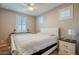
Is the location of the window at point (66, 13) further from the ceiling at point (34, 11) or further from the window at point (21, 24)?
the window at point (21, 24)

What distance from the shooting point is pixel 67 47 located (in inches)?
68.1

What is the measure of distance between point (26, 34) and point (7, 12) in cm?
48

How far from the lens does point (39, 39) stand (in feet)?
5.51

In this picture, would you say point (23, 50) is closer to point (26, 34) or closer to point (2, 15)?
point (26, 34)

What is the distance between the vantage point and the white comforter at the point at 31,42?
5.05 ft

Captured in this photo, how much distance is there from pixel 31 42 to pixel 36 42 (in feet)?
0.28

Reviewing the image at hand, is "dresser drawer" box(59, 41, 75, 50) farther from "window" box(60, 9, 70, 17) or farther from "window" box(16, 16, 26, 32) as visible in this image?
"window" box(16, 16, 26, 32)

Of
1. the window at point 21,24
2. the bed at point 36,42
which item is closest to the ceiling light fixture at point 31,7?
the window at point 21,24

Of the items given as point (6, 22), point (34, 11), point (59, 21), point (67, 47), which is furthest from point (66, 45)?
point (6, 22)

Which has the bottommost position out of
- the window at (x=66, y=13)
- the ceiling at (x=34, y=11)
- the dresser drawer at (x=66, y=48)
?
the dresser drawer at (x=66, y=48)

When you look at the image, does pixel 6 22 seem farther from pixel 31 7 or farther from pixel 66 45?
pixel 66 45

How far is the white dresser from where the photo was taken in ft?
5.24

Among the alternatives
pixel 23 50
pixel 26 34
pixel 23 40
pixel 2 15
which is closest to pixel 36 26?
pixel 26 34
